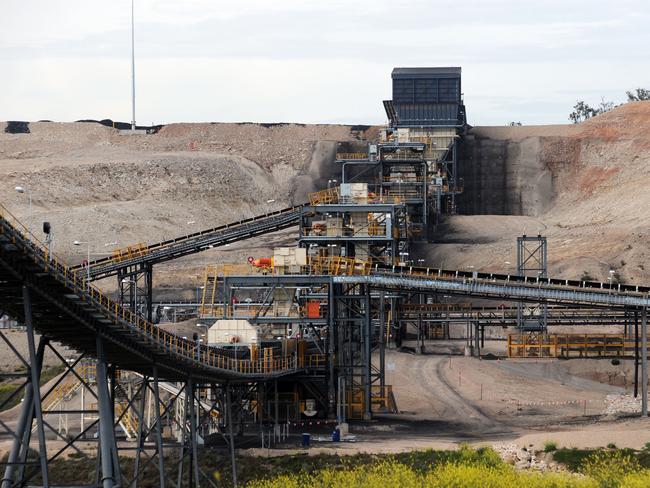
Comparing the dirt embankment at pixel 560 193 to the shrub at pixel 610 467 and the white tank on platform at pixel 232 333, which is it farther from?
the shrub at pixel 610 467

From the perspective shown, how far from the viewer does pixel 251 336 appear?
80.4m

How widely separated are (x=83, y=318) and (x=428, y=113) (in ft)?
310

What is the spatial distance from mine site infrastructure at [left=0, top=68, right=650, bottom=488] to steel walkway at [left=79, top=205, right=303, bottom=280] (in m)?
0.14

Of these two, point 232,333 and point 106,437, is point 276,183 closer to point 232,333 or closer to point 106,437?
point 232,333

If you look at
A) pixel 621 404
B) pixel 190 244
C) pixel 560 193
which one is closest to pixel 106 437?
pixel 621 404

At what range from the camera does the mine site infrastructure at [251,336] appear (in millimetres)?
57375

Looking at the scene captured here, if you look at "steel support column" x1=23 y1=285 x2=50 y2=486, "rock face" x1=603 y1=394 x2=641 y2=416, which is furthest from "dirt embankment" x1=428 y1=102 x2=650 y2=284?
"steel support column" x1=23 y1=285 x2=50 y2=486

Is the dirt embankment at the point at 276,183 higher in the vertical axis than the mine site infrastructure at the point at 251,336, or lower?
higher

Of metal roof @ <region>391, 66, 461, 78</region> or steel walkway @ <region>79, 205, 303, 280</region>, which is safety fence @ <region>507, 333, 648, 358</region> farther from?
metal roof @ <region>391, 66, 461, 78</region>

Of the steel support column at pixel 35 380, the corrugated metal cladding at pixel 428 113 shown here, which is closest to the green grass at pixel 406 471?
the steel support column at pixel 35 380

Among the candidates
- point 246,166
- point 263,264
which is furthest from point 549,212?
point 263,264

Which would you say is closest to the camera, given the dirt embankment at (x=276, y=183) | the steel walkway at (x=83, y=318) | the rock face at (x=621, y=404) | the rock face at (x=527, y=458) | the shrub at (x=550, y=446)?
the steel walkway at (x=83, y=318)

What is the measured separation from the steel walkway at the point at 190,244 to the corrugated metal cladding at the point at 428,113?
47291 millimetres

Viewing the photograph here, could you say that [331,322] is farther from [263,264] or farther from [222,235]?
Answer: [222,235]
